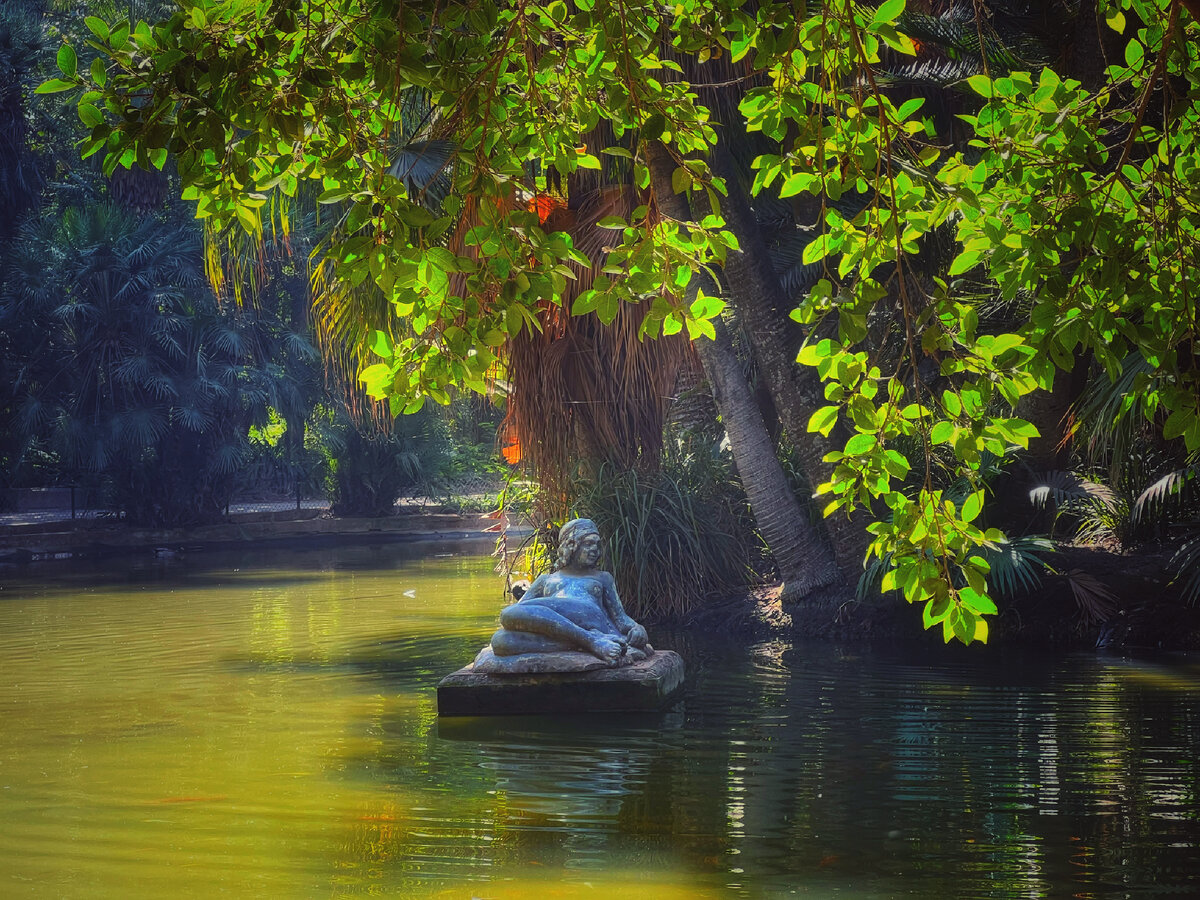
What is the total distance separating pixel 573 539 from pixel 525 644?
0.94 metres

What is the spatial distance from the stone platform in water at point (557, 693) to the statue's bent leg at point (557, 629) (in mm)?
142

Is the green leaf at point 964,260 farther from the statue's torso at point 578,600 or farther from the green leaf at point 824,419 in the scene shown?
the statue's torso at point 578,600

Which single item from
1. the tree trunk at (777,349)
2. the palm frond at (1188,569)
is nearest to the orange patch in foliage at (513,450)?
the tree trunk at (777,349)

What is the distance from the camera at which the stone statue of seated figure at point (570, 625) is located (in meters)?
8.73

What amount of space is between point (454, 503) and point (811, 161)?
104 ft

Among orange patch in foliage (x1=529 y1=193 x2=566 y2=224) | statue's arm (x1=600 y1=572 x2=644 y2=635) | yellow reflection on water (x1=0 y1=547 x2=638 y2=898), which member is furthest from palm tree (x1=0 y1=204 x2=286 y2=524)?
statue's arm (x1=600 y1=572 x2=644 y2=635)

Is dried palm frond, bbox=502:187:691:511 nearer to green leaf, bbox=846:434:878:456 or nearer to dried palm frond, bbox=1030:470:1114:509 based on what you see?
dried palm frond, bbox=1030:470:1114:509

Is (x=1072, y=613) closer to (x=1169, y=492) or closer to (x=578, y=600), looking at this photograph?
(x=1169, y=492)

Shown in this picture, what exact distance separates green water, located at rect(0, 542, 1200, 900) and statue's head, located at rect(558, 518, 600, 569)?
137cm

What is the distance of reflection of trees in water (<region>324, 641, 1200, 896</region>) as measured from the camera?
5.36 meters

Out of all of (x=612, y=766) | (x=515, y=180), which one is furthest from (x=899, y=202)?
(x=612, y=766)

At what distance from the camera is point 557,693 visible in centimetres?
862

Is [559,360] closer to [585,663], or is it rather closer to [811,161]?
[585,663]

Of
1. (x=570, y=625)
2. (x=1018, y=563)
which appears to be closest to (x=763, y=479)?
(x=1018, y=563)
